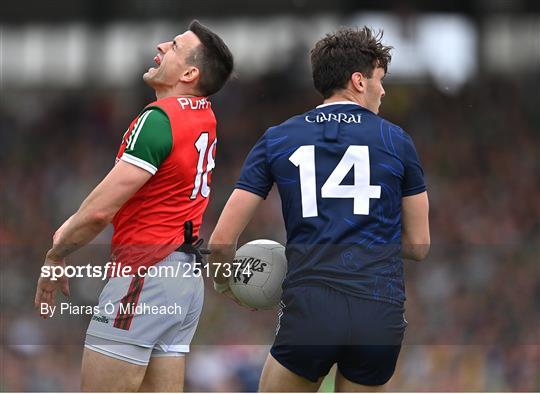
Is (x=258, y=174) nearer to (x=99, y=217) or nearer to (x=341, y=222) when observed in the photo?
(x=341, y=222)

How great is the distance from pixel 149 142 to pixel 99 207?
12.8 inches

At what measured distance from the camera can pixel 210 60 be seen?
→ 4.58m

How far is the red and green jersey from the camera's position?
426 centimetres

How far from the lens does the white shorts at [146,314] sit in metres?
4.25

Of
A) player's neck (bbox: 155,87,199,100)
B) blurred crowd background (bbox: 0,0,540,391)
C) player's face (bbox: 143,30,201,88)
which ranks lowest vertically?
blurred crowd background (bbox: 0,0,540,391)

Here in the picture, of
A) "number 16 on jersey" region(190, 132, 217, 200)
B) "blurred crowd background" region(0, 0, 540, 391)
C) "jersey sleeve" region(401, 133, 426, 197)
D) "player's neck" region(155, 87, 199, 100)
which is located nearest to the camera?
"jersey sleeve" region(401, 133, 426, 197)

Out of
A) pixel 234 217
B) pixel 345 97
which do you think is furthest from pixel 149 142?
pixel 345 97

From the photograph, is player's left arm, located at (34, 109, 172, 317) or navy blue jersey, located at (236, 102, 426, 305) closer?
navy blue jersey, located at (236, 102, 426, 305)

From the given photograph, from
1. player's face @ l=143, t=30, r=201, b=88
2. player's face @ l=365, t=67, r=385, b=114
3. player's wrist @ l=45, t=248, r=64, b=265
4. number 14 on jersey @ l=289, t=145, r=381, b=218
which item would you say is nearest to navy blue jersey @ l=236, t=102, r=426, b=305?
number 14 on jersey @ l=289, t=145, r=381, b=218

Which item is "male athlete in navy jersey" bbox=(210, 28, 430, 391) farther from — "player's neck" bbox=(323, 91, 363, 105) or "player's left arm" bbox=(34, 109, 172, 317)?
"player's left arm" bbox=(34, 109, 172, 317)

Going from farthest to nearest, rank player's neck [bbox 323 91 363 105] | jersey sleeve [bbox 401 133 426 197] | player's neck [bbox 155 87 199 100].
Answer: player's neck [bbox 155 87 199 100] < player's neck [bbox 323 91 363 105] < jersey sleeve [bbox 401 133 426 197]

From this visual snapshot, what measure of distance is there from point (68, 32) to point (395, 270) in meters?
13.7

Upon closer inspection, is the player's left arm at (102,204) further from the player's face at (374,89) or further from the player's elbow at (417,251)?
the player's elbow at (417,251)

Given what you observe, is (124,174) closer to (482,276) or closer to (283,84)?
(482,276)
